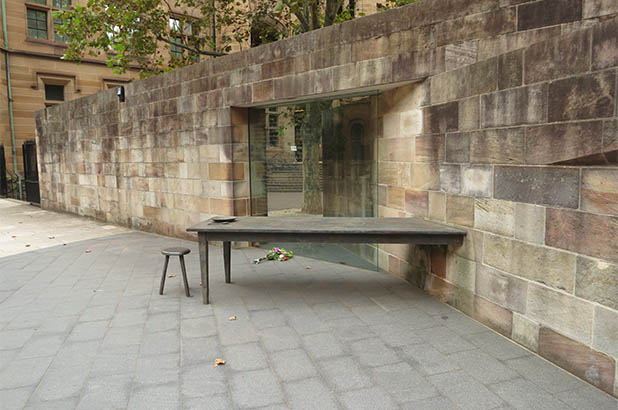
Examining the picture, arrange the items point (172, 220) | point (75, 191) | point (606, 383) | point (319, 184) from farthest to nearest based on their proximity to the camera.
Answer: point (75, 191) < point (172, 220) < point (319, 184) < point (606, 383)

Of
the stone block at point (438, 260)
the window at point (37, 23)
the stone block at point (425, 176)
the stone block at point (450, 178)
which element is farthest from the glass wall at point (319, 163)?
the window at point (37, 23)

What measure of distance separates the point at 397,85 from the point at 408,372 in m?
3.26

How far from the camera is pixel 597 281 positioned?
2.79 metres

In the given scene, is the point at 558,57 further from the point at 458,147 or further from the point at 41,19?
the point at 41,19

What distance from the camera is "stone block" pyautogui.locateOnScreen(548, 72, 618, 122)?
268 cm

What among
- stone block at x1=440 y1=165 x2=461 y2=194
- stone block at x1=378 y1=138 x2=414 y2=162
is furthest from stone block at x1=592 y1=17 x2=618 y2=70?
stone block at x1=378 y1=138 x2=414 y2=162

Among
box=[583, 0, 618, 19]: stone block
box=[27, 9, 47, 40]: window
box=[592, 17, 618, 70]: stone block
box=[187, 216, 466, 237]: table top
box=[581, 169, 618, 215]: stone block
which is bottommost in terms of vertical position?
box=[187, 216, 466, 237]: table top

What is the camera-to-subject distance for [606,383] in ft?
9.08

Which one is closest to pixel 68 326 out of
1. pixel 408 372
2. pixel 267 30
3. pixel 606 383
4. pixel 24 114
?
pixel 408 372

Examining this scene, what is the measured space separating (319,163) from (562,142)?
4052 millimetres

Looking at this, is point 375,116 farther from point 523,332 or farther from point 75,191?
point 75,191

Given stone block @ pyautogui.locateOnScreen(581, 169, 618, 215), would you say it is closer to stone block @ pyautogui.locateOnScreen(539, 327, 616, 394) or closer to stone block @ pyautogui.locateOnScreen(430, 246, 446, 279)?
stone block @ pyautogui.locateOnScreen(539, 327, 616, 394)

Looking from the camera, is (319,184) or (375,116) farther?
(319,184)

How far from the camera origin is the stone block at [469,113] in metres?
3.86
